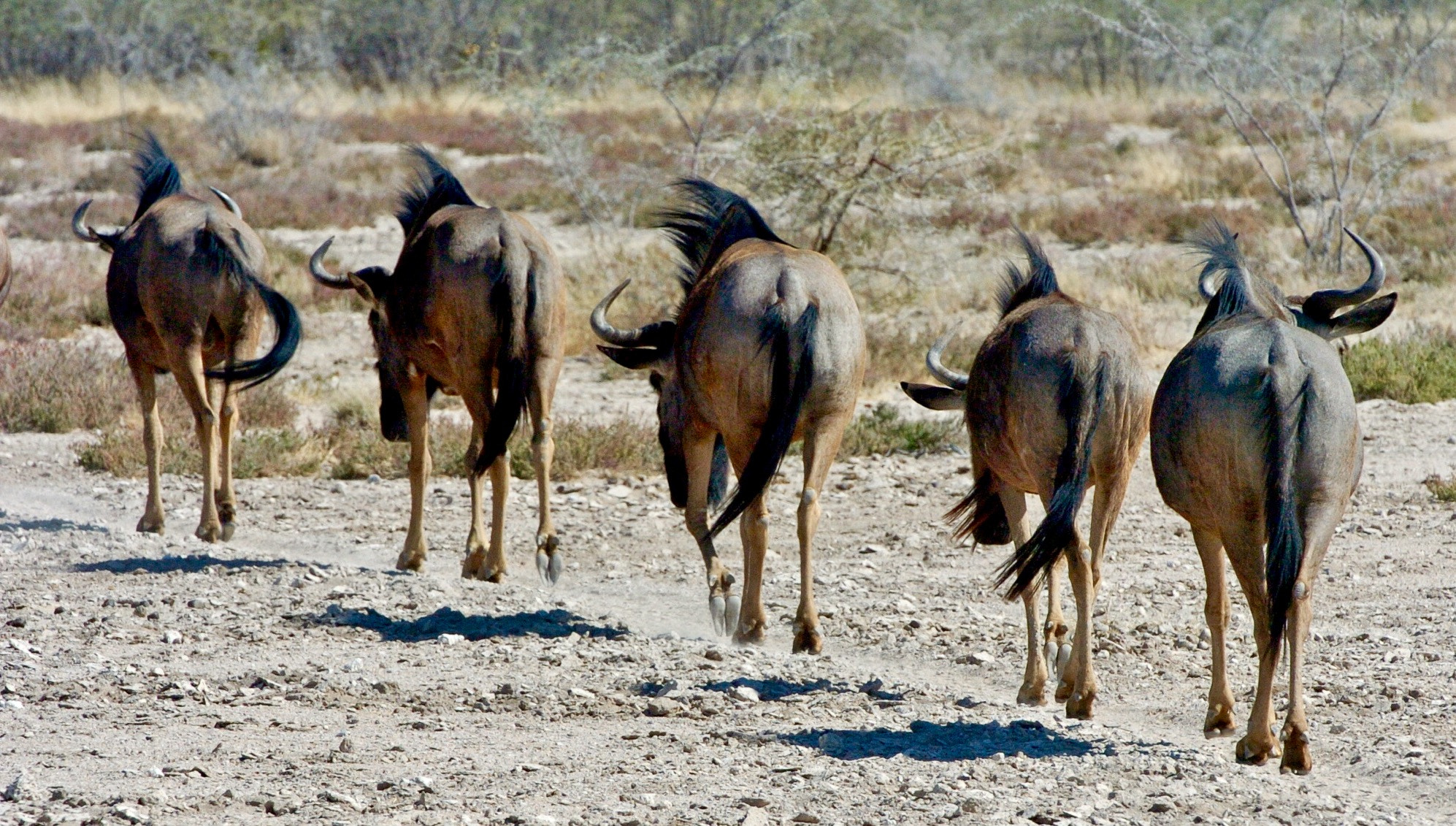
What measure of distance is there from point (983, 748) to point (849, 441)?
6.02 metres

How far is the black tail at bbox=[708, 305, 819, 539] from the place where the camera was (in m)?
6.54

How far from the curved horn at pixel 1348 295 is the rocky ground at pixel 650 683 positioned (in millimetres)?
1520

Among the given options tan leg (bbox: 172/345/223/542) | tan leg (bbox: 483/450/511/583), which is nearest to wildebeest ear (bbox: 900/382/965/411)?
tan leg (bbox: 483/450/511/583)

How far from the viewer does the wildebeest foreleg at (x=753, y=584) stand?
681cm

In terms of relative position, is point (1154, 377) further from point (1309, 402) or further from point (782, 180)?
point (1309, 402)

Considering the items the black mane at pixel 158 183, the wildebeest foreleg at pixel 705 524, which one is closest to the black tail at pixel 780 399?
the wildebeest foreleg at pixel 705 524

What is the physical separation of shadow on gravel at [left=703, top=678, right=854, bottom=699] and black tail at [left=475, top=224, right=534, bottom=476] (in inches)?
90.8

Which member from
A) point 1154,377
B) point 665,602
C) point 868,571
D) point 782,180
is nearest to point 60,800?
point 665,602

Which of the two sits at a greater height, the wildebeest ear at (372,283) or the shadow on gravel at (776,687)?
the wildebeest ear at (372,283)

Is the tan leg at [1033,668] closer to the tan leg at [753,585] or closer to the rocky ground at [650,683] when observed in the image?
the rocky ground at [650,683]

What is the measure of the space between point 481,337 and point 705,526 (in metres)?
1.78

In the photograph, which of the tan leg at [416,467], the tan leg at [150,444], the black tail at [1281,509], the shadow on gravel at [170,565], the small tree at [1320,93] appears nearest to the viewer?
the black tail at [1281,509]

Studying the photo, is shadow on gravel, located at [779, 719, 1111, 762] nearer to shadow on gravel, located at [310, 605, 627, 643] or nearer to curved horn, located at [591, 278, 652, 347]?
shadow on gravel, located at [310, 605, 627, 643]

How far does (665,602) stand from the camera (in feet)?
27.0
